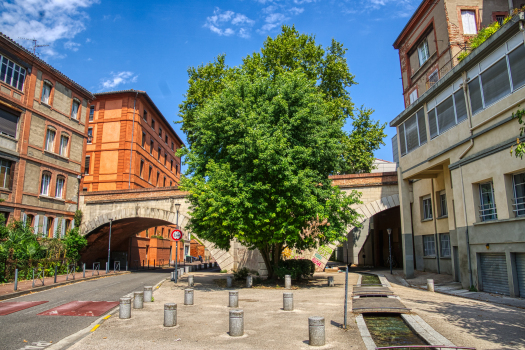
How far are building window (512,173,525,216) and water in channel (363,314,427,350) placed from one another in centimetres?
675

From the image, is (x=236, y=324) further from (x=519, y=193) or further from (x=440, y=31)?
(x=440, y=31)

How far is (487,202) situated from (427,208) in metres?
8.82

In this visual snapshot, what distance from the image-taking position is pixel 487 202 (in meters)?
14.4

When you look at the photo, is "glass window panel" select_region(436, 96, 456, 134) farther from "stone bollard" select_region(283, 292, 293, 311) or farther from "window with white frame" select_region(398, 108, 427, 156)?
"stone bollard" select_region(283, 292, 293, 311)

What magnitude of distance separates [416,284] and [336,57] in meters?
18.1

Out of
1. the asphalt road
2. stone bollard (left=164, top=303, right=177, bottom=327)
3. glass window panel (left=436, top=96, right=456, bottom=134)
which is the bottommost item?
the asphalt road

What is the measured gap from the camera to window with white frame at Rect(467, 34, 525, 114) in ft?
41.3

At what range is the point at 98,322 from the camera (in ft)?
28.7

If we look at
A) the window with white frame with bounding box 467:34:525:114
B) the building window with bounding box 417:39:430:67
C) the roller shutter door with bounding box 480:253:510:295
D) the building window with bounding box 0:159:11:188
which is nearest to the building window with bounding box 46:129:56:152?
the building window with bounding box 0:159:11:188

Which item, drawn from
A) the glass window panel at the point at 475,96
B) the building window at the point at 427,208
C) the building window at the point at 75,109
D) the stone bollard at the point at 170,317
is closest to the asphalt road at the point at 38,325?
the stone bollard at the point at 170,317

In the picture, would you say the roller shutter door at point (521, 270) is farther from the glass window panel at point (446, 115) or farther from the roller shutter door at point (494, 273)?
the glass window panel at point (446, 115)

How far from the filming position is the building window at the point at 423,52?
2453 cm

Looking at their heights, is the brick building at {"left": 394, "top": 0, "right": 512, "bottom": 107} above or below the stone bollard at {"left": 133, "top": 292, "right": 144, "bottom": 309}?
above

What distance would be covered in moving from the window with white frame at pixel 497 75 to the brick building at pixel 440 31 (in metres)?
5.58
